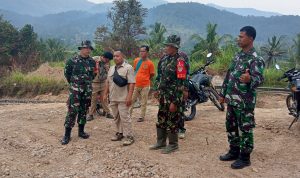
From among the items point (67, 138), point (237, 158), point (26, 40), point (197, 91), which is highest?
point (26, 40)

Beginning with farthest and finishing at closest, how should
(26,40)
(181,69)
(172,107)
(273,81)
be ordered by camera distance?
(26,40) < (273,81) < (172,107) < (181,69)

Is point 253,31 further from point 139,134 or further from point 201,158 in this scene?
point 139,134

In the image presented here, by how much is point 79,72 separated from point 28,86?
11648 millimetres

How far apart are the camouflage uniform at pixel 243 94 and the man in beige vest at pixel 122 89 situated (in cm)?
183

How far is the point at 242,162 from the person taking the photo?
17.4 feet

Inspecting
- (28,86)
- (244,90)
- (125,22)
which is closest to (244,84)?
(244,90)

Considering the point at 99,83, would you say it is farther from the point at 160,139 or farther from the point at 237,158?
the point at 237,158

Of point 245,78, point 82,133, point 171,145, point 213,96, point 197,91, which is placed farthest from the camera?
point 213,96

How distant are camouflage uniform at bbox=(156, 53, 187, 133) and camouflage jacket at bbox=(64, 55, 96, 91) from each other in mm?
1512

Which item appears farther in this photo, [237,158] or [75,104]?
[75,104]

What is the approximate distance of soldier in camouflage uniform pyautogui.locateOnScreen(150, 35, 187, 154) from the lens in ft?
18.5

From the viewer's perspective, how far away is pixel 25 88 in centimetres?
1742

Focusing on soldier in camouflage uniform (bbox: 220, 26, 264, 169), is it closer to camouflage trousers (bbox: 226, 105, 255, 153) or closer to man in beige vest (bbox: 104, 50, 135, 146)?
camouflage trousers (bbox: 226, 105, 255, 153)

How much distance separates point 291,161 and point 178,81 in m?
2.13
